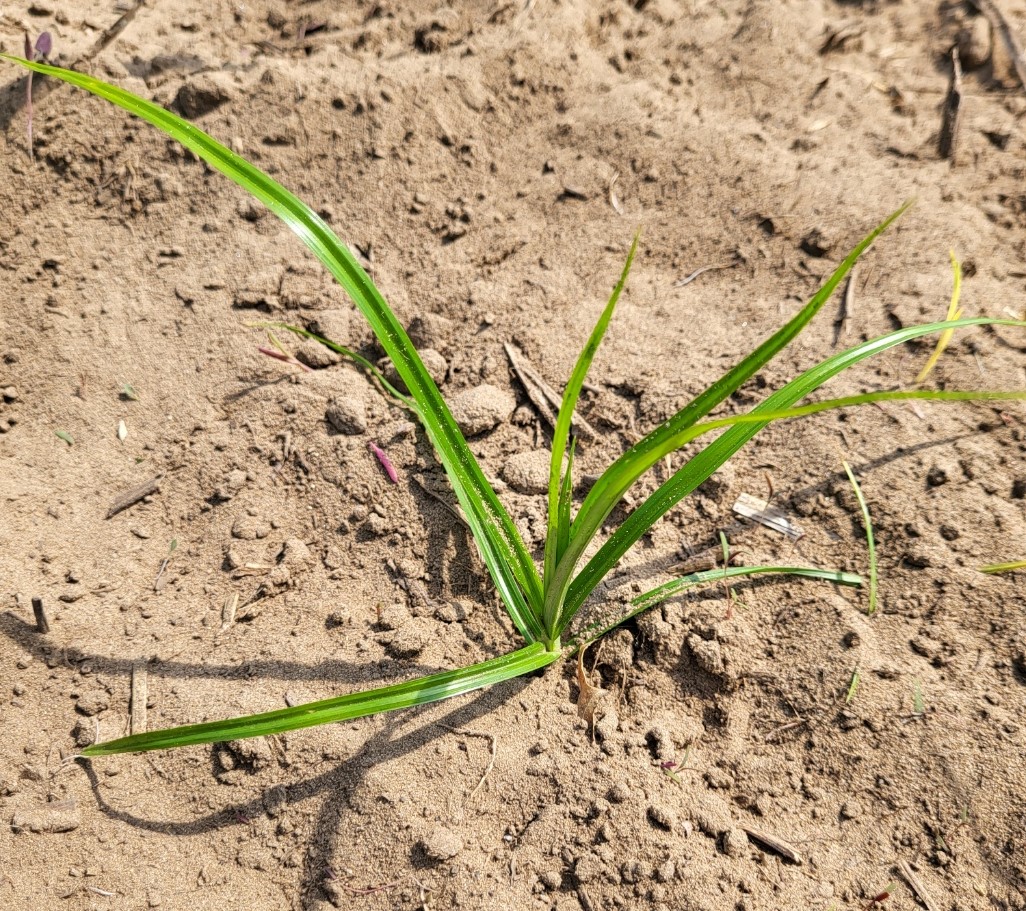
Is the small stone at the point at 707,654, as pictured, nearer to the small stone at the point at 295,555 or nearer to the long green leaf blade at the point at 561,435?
the long green leaf blade at the point at 561,435

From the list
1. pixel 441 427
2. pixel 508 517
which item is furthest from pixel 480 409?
pixel 508 517

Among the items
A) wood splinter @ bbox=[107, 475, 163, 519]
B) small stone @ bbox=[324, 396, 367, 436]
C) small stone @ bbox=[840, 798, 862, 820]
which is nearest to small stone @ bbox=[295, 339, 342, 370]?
small stone @ bbox=[324, 396, 367, 436]

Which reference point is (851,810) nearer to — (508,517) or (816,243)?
(508,517)

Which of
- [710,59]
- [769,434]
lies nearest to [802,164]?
[710,59]

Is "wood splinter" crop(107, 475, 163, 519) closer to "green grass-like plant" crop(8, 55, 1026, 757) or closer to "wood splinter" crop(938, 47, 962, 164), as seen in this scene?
"green grass-like plant" crop(8, 55, 1026, 757)

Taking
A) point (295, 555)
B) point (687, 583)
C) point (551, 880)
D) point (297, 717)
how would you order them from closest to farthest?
1. point (297, 717)
2. point (551, 880)
3. point (687, 583)
4. point (295, 555)

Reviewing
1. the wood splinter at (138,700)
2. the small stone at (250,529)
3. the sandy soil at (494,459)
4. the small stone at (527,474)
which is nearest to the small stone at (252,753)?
the sandy soil at (494,459)

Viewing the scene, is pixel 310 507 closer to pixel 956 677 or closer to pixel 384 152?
pixel 384 152
